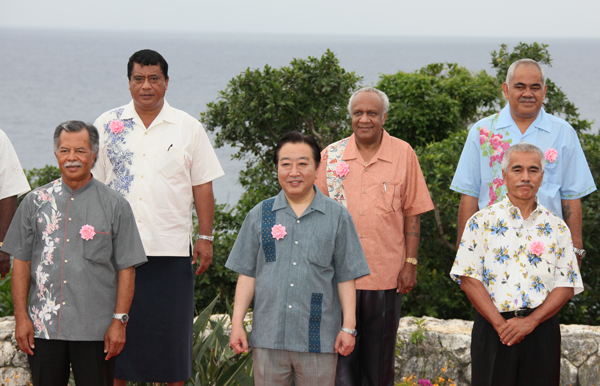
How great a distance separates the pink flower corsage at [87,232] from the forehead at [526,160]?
2.03 metres

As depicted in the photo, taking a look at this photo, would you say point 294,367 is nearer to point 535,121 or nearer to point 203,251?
point 203,251

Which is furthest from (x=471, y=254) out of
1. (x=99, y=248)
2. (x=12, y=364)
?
(x=12, y=364)

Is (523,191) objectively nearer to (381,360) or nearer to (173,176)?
(381,360)

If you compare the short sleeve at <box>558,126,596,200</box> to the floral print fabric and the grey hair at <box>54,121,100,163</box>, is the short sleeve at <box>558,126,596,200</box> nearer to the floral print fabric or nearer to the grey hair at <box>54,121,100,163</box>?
the floral print fabric

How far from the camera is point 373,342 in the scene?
142 inches

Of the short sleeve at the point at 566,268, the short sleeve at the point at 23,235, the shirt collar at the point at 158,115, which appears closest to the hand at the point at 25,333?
the short sleeve at the point at 23,235

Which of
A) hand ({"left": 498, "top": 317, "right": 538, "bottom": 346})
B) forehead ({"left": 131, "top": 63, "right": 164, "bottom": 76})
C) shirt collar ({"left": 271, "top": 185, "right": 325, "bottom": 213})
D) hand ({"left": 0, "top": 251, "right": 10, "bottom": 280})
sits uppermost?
forehead ({"left": 131, "top": 63, "right": 164, "bottom": 76})

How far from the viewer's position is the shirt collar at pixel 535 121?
3.53 meters

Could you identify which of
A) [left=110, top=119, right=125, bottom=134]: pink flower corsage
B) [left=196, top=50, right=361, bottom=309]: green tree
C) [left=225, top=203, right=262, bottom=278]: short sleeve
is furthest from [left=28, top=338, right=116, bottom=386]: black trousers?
[left=196, top=50, right=361, bottom=309]: green tree

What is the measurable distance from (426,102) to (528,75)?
140 inches

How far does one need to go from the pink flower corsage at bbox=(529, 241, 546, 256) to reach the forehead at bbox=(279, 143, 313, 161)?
1146 millimetres

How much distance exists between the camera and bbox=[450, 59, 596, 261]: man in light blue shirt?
348cm

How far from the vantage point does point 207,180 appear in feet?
12.3

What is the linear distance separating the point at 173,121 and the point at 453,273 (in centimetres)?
180
